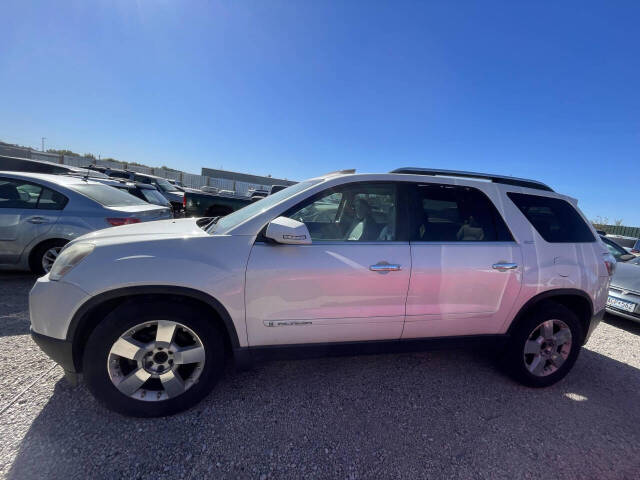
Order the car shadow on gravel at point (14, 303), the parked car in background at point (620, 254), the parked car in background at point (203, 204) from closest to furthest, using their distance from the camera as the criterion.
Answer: the car shadow on gravel at point (14, 303)
the parked car in background at point (620, 254)
the parked car in background at point (203, 204)

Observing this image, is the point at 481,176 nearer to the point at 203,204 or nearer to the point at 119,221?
the point at 119,221

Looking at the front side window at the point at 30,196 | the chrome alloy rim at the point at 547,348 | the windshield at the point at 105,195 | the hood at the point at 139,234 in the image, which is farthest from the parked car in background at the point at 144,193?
the chrome alloy rim at the point at 547,348

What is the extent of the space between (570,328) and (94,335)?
377cm

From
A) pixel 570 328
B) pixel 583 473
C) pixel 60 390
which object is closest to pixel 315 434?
pixel 583 473

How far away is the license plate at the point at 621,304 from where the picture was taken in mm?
4509

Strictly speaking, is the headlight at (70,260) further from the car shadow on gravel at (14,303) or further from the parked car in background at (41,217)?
the parked car in background at (41,217)

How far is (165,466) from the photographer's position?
1.71m

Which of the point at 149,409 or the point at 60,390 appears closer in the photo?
the point at 149,409

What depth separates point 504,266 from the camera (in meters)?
2.44

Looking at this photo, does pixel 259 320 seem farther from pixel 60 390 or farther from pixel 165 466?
pixel 60 390

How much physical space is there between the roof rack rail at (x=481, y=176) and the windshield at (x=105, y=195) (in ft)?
14.3

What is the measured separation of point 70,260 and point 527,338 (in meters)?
3.59

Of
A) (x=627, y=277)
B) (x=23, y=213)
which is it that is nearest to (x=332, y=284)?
(x=23, y=213)

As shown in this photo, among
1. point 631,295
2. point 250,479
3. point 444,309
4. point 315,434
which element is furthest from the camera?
point 631,295
